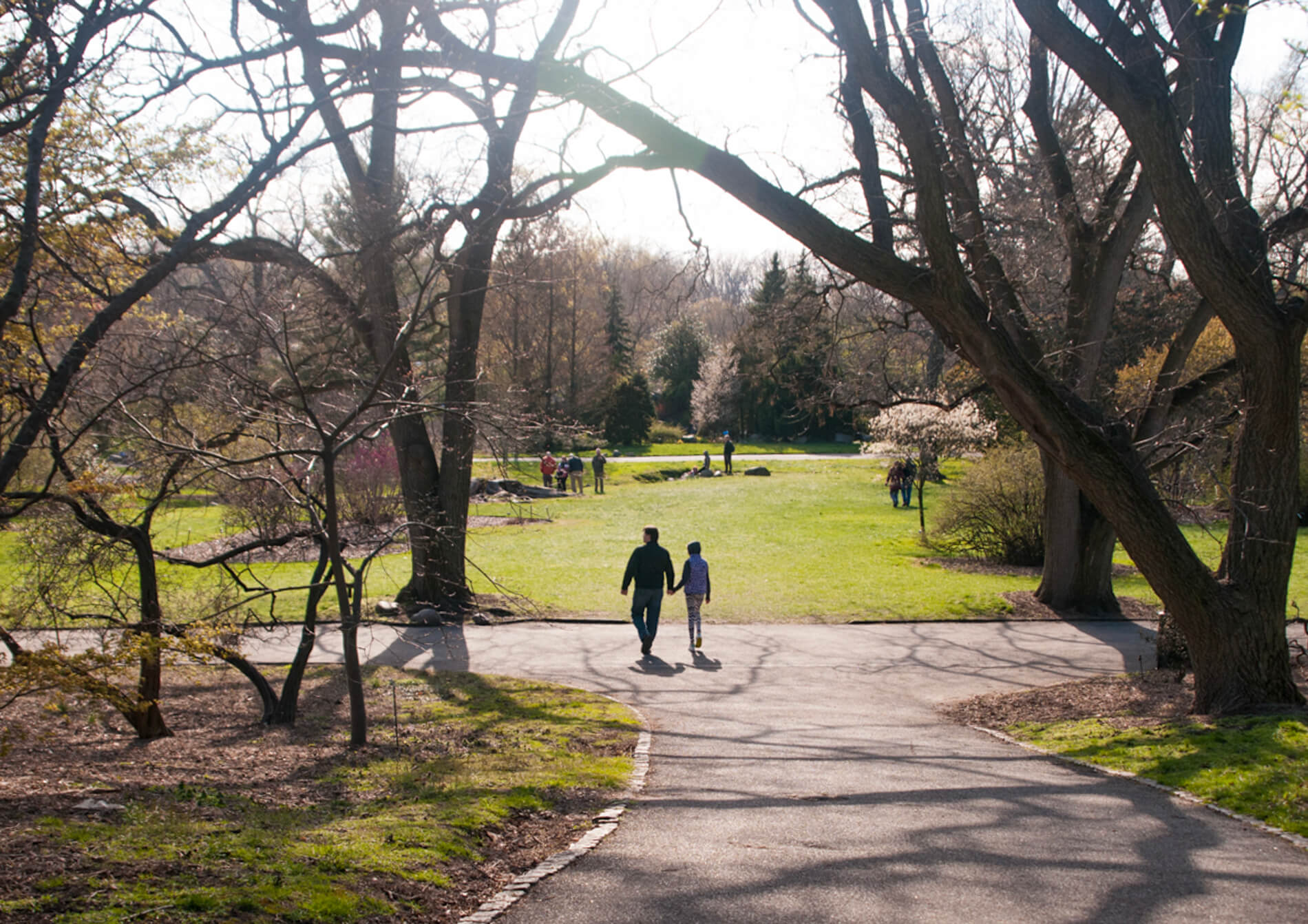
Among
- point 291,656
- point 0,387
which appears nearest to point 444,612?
point 291,656

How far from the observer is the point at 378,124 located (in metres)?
7.77

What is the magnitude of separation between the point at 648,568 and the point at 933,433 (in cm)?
1850

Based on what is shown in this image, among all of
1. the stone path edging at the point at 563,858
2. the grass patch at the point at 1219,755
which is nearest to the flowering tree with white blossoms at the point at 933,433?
the grass patch at the point at 1219,755

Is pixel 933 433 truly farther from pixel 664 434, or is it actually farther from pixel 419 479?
pixel 664 434

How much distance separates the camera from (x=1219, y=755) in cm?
738

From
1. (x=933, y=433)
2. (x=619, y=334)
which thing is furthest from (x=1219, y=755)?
(x=619, y=334)

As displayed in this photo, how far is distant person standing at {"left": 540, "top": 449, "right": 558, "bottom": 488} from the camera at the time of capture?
1574 inches

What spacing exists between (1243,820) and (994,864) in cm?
206

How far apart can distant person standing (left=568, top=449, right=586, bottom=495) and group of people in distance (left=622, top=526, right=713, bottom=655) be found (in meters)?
25.7

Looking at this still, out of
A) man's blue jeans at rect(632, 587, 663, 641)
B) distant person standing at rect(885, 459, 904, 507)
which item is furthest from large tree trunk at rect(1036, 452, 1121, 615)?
distant person standing at rect(885, 459, 904, 507)

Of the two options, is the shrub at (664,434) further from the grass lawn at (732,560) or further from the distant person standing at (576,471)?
the grass lawn at (732,560)

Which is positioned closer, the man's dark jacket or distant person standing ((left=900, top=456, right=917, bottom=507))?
the man's dark jacket

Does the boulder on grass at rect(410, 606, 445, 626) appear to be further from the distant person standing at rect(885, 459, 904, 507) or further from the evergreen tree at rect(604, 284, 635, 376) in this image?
the evergreen tree at rect(604, 284, 635, 376)

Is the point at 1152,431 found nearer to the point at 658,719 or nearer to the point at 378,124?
the point at 658,719
